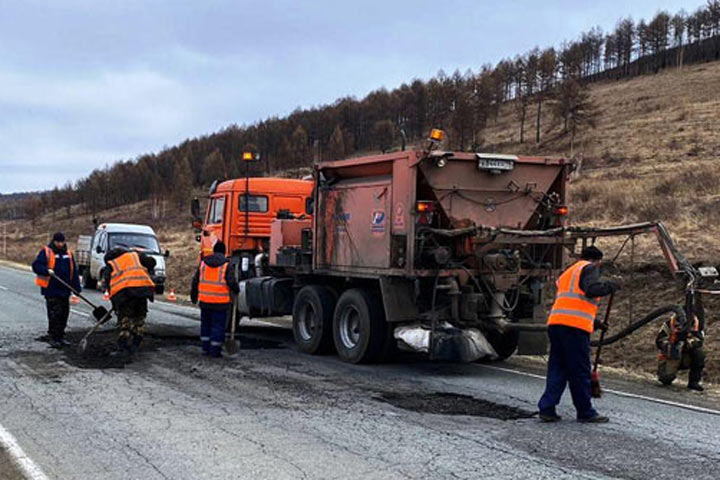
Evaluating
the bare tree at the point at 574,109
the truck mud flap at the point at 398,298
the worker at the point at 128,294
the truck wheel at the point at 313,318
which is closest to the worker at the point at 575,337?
the truck mud flap at the point at 398,298

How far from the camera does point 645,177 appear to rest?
3155 cm

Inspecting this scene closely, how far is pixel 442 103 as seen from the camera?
86.4 meters

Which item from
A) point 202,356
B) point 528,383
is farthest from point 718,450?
point 202,356

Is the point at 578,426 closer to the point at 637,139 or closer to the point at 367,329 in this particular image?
the point at 367,329

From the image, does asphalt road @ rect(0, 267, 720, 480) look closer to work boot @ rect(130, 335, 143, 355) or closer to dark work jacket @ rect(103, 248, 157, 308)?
work boot @ rect(130, 335, 143, 355)

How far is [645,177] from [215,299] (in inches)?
988

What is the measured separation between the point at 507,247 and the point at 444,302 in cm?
110

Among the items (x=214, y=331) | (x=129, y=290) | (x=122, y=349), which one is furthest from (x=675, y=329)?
(x=122, y=349)

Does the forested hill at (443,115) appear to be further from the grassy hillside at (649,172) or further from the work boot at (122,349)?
the work boot at (122,349)

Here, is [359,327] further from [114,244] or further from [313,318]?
[114,244]

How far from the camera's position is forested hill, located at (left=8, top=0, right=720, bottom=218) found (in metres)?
68.9

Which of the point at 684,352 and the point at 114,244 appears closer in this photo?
the point at 684,352

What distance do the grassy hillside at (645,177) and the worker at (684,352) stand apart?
104 centimetres

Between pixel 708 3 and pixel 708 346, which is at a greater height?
pixel 708 3
